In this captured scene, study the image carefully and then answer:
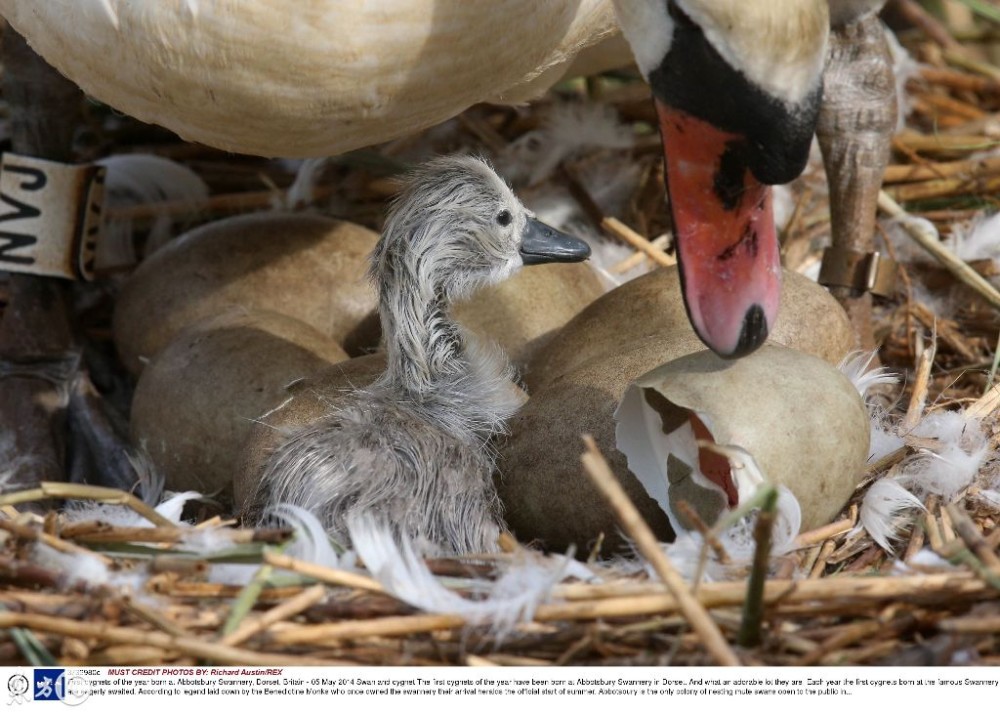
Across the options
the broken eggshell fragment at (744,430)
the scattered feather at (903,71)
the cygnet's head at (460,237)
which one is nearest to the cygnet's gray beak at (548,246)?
the cygnet's head at (460,237)

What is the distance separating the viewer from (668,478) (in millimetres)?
1608

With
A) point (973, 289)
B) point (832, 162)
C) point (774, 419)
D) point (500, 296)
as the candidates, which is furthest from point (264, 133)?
point (973, 289)

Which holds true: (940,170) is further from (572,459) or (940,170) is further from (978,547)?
(978,547)

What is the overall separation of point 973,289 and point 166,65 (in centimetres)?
139

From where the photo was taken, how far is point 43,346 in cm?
227

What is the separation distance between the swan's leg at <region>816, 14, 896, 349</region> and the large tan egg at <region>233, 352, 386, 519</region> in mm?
769

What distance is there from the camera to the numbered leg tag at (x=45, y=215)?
2.20m

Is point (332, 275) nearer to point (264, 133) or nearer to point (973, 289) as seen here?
point (264, 133)

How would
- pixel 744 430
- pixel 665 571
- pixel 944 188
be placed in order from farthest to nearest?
pixel 944 188 < pixel 744 430 < pixel 665 571

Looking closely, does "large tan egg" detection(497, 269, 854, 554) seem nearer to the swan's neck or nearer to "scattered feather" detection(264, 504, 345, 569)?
the swan's neck

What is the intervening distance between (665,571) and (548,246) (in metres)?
0.68

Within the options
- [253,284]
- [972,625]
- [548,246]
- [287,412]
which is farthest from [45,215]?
[972,625]

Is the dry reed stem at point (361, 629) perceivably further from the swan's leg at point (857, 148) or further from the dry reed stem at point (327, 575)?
the swan's leg at point (857, 148)

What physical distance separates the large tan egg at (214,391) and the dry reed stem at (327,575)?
1.70 feet
